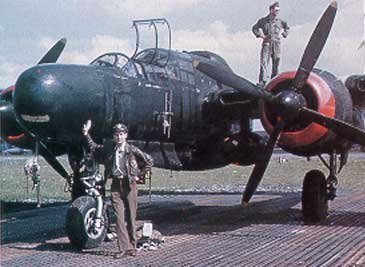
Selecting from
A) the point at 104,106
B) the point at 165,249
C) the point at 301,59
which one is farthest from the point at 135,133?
the point at 301,59

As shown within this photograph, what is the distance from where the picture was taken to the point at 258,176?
12055 millimetres

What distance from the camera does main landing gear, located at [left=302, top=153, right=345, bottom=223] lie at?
12.2m

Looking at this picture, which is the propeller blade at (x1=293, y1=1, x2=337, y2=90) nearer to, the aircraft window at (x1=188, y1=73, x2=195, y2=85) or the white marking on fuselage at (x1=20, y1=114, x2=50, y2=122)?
the aircraft window at (x1=188, y1=73, x2=195, y2=85)

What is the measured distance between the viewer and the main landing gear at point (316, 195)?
40.0 ft

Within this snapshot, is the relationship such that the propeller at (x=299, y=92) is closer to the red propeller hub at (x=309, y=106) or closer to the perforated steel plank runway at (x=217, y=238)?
the red propeller hub at (x=309, y=106)

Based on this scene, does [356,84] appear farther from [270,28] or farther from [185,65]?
[185,65]

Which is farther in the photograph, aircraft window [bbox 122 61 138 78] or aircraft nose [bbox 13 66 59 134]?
aircraft window [bbox 122 61 138 78]

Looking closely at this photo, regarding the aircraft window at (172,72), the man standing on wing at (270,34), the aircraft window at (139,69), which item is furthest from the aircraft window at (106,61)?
the man standing on wing at (270,34)

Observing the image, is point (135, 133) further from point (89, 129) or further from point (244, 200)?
point (244, 200)

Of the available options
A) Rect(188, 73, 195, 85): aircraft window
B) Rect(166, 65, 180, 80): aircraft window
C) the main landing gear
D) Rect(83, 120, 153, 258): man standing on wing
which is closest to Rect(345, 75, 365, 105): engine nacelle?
the main landing gear

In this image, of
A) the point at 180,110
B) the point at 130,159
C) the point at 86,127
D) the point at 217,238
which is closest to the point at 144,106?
the point at 180,110

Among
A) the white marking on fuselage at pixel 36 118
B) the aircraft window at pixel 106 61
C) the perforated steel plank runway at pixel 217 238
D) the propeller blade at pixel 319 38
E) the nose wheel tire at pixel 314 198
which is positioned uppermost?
the propeller blade at pixel 319 38

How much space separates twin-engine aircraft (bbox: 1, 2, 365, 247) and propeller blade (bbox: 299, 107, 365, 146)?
0.06 ft

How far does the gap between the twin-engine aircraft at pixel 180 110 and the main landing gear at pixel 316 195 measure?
20 millimetres
